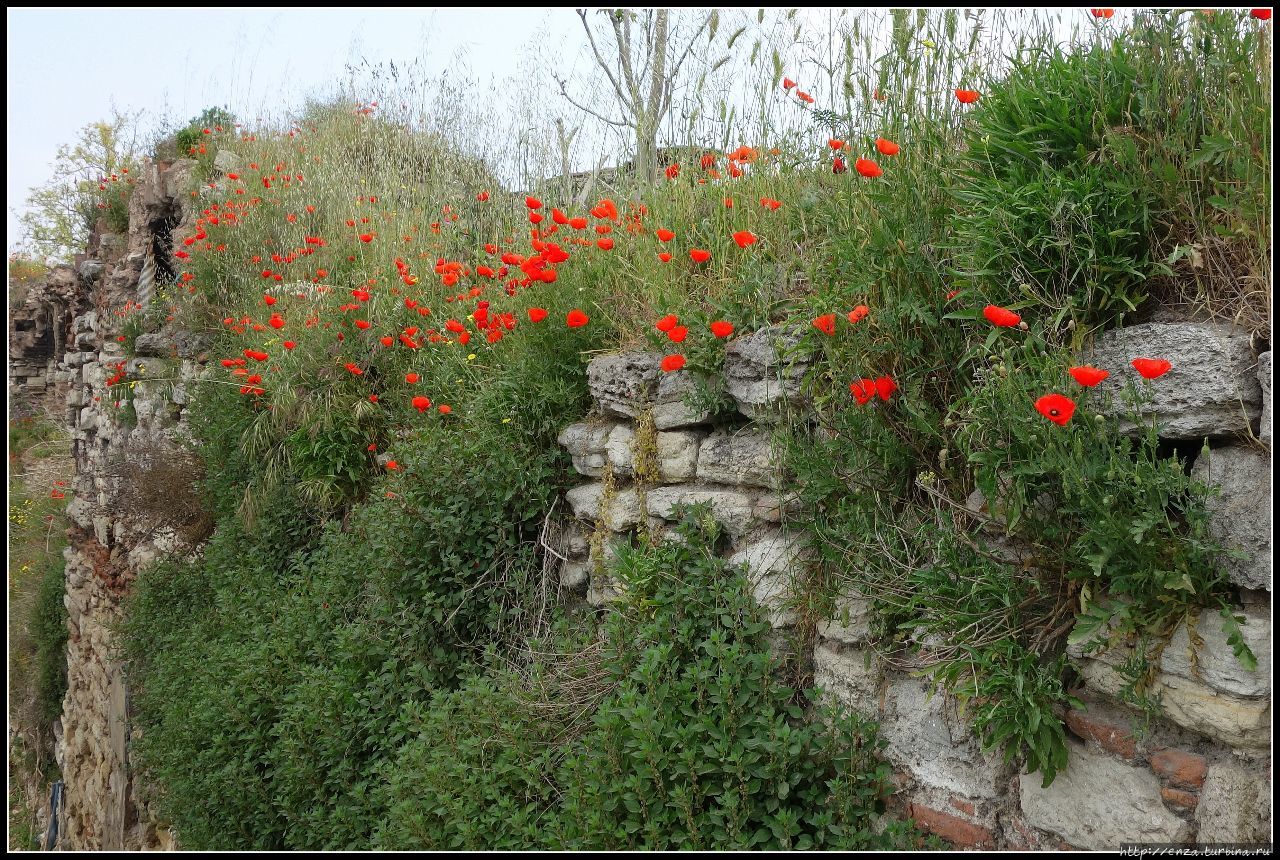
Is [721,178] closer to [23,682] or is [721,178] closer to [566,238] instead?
[566,238]

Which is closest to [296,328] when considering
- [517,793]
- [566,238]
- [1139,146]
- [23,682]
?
[566,238]

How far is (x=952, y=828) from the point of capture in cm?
222

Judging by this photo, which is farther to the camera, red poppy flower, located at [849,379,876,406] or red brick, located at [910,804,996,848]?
red poppy flower, located at [849,379,876,406]

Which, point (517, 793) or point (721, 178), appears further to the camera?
point (721, 178)

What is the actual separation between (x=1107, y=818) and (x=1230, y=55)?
6.14 ft

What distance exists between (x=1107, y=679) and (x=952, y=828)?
588 millimetres

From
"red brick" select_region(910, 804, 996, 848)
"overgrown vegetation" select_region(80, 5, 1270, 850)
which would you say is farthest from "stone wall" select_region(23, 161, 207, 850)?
"red brick" select_region(910, 804, 996, 848)

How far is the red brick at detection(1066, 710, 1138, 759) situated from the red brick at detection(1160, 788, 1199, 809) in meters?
0.10

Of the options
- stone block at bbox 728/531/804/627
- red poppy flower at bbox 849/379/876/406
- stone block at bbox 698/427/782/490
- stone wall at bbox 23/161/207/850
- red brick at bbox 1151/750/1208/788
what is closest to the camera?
red brick at bbox 1151/750/1208/788

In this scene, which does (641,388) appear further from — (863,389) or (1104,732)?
(1104,732)

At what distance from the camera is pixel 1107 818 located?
6.48 ft

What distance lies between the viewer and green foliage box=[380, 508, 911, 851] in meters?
2.37

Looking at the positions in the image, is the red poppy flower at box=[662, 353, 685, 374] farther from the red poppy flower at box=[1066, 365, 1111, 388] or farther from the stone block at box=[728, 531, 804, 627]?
the red poppy flower at box=[1066, 365, 1111, 388]

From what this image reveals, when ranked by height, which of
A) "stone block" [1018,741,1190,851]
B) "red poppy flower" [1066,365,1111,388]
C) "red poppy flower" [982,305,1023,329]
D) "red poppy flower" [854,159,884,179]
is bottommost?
"stone block" [1018,741,1190,851]
